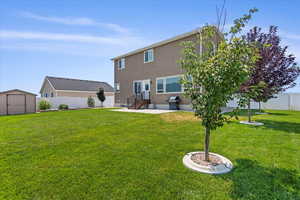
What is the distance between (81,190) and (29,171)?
1271 millimetres

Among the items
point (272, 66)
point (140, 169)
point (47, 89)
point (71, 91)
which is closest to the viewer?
point (140, 169)

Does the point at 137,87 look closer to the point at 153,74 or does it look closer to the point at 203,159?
the point at 153,74

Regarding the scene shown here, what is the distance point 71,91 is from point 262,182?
25.3 meters

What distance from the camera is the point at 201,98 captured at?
8.53ft

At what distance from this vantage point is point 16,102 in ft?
42.0

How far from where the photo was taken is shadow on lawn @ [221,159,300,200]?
1.88 m

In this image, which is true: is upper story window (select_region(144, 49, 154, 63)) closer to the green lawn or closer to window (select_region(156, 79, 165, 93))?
window (select_region(156, 79, 165, 93))

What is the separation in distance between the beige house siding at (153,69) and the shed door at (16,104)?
9020 millimetres

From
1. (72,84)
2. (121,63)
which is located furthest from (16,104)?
(72,84)

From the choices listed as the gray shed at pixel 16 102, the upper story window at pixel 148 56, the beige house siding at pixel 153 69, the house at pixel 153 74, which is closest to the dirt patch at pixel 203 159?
the beige house siding at pixel 153 69

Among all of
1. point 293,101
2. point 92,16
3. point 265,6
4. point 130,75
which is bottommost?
point 293,101

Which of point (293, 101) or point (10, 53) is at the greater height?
point (10, 53)

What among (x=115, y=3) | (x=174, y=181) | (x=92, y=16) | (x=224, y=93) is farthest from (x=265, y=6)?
(x=92, y=16)

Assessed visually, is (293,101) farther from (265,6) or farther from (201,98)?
(201,98)
